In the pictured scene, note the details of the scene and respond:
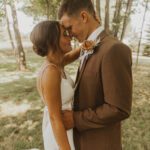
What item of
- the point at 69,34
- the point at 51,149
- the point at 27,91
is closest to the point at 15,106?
the point at 27,91

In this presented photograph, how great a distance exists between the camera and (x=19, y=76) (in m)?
11.4

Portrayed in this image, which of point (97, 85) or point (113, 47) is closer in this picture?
point (113, 47)

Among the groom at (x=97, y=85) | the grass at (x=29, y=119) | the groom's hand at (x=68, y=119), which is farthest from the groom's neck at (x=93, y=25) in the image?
the grass at (x=29, y=119)

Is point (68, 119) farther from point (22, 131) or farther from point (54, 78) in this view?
point (22, 131)

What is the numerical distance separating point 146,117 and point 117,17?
23.3 feet

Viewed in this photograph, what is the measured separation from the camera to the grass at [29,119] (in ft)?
17.4

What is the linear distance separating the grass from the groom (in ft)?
9.93

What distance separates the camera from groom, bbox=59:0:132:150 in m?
1.90

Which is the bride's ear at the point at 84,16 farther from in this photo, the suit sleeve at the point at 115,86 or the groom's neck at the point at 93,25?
the suit sleeve at the point at 115,86

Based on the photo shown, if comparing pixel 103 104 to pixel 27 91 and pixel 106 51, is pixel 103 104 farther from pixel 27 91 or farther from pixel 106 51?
pixel 27 91

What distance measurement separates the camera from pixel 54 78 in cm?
223

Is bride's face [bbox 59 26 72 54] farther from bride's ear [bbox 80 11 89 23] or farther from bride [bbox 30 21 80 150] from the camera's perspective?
bride's ear [bbox 80 11 89 23]

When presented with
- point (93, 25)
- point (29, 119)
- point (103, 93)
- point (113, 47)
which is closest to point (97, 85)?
point (103, 93)

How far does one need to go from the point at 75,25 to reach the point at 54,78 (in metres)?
0.42
